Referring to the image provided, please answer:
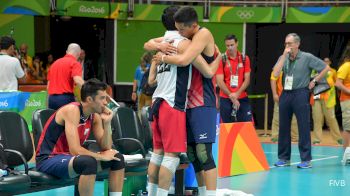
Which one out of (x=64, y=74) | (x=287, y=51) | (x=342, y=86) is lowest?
(x=342, y=86)

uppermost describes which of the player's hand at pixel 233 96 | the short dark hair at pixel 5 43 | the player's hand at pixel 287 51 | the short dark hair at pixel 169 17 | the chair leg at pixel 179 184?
the short dark hair at pixel 169 17

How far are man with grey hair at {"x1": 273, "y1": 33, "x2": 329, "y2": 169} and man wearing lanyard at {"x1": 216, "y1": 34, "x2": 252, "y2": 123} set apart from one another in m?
0.47

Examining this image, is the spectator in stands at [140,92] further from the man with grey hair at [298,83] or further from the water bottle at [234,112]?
the man with grey hair at [298,83]

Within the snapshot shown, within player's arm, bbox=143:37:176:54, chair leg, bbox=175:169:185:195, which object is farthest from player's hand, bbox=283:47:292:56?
player's arm, bbox=143:37:176:54

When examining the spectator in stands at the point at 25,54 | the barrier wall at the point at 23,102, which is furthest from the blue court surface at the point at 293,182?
the spectator in stands at the point at 25,54

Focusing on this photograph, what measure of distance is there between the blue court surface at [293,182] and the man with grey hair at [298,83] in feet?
1.45

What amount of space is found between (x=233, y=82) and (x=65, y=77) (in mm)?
2354

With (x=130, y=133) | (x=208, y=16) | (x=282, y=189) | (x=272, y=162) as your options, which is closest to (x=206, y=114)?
(x=130, y=133)

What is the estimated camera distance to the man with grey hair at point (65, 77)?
31.8 feet

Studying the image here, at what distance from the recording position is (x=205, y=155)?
229 inches

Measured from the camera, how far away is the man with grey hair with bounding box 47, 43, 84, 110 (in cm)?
970

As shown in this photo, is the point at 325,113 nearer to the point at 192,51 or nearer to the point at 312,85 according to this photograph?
the point at 312,85

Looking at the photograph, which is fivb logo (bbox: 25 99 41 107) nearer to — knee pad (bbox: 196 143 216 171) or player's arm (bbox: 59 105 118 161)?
player's arm (bbox: 59 105 118 161)

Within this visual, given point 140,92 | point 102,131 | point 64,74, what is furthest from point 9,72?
point 140,92
